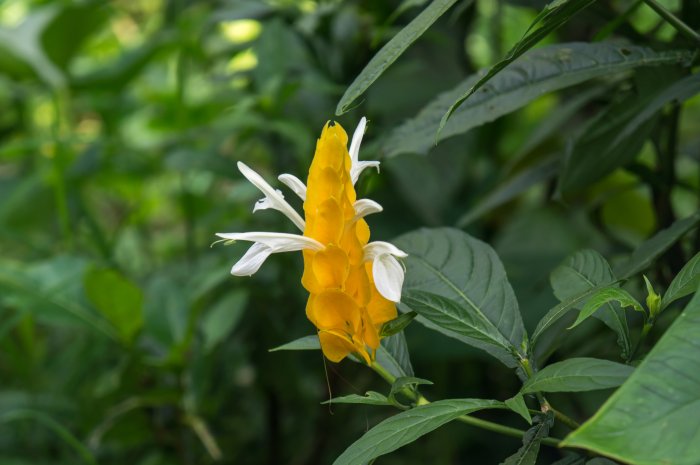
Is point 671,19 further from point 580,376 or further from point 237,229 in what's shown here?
point 237,229

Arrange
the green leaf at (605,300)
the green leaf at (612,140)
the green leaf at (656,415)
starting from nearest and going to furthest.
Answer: the green leaf at (656,415), the green leaf at (605,300), the green leaf at (612,140)

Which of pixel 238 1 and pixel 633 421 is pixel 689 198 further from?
pixel 633 421

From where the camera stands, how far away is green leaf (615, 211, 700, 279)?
0.60 m

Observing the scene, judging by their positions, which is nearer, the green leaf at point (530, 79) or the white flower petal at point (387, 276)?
the white flower petal at point (387, 276)

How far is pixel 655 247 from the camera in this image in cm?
61

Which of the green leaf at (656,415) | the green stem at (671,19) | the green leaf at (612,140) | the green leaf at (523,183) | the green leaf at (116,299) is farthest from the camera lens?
the green leaf at (116,299)

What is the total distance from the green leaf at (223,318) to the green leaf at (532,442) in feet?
1.99

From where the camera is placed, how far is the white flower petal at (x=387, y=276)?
1.45 ft

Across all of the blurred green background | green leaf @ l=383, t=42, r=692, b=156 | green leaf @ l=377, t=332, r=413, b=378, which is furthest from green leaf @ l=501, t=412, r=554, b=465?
the blurred green background

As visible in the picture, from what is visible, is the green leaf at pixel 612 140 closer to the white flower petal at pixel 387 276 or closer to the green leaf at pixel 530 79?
the green leaf at pixel 530 79

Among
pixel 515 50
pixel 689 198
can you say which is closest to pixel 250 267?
pixel 515 50

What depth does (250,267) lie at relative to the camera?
48cm

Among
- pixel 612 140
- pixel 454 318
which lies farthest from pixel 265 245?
pixel 612 140

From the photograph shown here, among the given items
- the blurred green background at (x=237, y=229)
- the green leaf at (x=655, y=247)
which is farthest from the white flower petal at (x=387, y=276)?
the blurred green background at (x=237, y=229)
